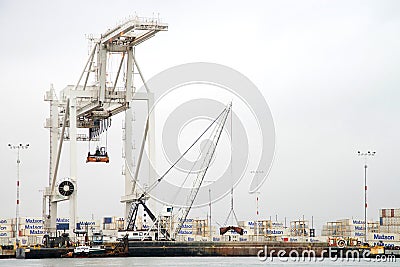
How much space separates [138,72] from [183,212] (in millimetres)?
19986

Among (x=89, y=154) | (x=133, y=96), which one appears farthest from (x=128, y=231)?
(x=133, y=96)

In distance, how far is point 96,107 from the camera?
71812 millimetres

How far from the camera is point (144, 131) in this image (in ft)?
243

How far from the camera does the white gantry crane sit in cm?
6888

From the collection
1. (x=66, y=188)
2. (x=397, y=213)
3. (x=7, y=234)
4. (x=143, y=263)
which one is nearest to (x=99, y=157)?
(x=66, y=188)

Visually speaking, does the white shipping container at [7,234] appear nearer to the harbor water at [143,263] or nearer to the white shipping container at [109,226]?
the white shipping container at [109,226]

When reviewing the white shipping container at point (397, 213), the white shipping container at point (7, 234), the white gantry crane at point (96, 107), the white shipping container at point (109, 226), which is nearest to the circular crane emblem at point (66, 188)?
the white gantry crane at point (96, 107)

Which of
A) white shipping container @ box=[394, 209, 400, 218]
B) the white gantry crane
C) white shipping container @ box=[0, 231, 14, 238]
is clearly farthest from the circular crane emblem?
white shipping container @ box=[394, 209, 400, 218]

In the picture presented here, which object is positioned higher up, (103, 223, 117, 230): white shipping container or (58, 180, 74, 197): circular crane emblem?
(58, 180, 74, 197): circular crane emblem

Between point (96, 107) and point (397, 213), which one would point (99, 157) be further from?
point (397, 213)

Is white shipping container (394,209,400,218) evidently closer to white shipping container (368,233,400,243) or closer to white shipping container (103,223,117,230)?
white shipping container (368,233,400,243)

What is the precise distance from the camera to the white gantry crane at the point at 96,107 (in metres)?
68.9

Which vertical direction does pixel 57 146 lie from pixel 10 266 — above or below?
above

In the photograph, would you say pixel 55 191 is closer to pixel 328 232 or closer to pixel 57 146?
pixel 57 146
